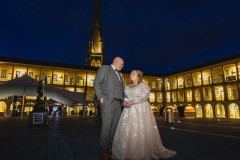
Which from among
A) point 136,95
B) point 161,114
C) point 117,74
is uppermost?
point 117,74

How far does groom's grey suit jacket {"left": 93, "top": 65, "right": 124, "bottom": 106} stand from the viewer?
11.3 feet

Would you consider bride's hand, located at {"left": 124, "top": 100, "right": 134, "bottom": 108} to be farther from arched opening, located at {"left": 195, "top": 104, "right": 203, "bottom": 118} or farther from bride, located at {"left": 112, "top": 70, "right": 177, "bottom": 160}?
arched opening, located at {"left": 195, "top": 104, "right": 203, "bottom": 118}

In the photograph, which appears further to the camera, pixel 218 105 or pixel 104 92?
pixel 218 105

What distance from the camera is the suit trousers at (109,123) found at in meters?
3.33

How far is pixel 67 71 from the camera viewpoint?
142 feet

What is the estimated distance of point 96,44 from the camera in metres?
69.5

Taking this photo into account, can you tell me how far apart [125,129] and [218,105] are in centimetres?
3925

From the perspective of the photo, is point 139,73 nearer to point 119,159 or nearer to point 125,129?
point 125,129

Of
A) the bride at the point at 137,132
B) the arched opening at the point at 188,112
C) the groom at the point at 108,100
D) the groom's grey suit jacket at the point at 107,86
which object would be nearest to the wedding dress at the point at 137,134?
the bride at the point at 137,132

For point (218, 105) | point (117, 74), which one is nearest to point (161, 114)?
point (218, 105)

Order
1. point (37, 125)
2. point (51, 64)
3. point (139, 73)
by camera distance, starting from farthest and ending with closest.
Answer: point (51, 64)
point (37, 125)
point (139, 73)

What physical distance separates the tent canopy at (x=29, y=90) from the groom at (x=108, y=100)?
10.2 metres

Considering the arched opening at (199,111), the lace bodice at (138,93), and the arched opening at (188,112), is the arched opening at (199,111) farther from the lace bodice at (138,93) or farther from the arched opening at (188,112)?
the lace bodice at (138,93)

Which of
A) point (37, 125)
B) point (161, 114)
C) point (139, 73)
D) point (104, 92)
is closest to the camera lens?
point (104, 92)
